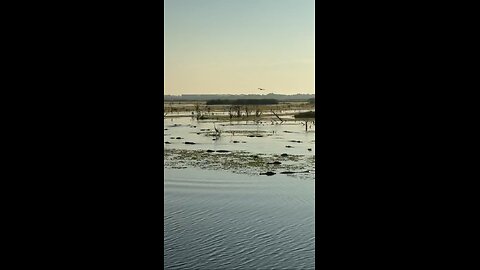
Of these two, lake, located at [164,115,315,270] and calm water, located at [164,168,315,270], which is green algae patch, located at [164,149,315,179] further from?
calm water, located at [164,168,315,270]

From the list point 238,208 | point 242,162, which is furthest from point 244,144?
point 238,208

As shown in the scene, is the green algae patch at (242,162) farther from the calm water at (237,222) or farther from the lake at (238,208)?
the calm water at (237,222)

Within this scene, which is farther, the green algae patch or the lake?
the green algae patch

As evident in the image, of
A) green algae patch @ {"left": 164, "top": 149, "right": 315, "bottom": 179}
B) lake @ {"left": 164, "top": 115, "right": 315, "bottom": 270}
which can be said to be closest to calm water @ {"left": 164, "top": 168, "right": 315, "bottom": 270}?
lake @ {"left": 164, "top": 115, "right": 315, "bottom": 270}

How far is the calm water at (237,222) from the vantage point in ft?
13.6

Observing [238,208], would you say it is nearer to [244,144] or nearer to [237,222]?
[237,222]

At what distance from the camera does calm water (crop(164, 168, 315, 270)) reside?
4141mm

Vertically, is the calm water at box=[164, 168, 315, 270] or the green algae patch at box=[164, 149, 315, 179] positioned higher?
the green algae patch at box=[164, 149, 315, 179]

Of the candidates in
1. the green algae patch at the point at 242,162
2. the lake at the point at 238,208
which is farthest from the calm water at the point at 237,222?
the green algae patch at the point at 242,162
